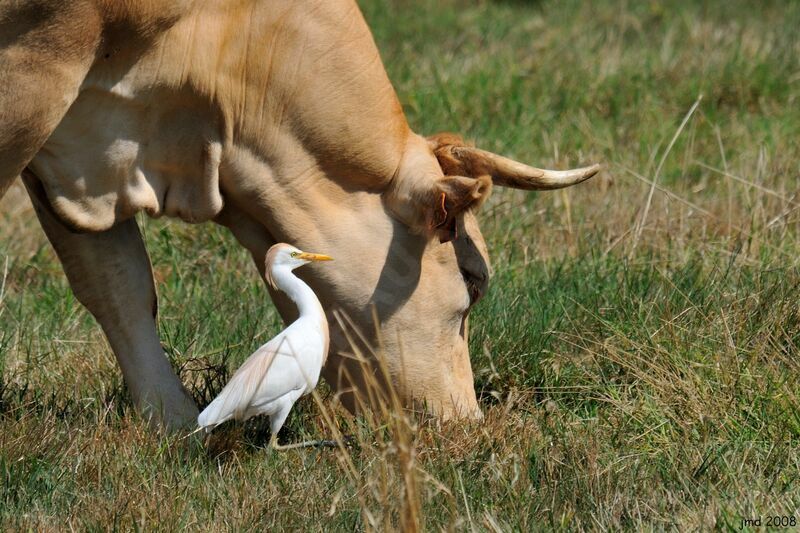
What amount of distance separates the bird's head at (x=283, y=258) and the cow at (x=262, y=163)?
0.17 meters

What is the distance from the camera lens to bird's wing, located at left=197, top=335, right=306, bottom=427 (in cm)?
462

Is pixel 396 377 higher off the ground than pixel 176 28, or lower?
lower

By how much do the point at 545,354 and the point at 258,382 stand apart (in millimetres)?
1554

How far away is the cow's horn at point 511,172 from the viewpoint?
4797 mm

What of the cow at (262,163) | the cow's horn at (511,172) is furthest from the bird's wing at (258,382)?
the cow's horn at (511,172)

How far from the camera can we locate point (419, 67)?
9.69m

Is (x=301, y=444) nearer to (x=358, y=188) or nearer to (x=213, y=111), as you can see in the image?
(x=358, y=188)

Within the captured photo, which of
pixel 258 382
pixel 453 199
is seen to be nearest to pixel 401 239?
pixel 453 199

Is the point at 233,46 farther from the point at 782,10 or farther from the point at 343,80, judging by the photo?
the point at 782,10

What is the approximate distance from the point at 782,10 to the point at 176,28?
28.0 feet

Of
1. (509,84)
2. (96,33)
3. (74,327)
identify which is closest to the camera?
(96,33)

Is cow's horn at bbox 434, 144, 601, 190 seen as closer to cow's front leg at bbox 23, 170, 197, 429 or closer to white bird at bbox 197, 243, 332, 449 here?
white bird at bbox 197, 243, 332, 449

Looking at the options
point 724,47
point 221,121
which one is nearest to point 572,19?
point 724,47

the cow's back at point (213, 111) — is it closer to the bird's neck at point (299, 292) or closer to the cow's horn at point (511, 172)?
the cow's horn at point (511, 172)
